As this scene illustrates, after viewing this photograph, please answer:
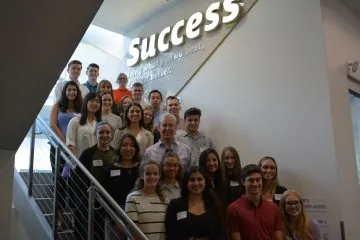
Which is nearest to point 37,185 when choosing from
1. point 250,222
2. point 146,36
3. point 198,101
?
point 250,222

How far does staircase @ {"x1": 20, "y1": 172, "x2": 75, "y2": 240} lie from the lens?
3304mm

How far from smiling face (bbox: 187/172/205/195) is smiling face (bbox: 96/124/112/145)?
87 cm

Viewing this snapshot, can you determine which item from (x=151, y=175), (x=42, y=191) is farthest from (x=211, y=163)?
(x=42, y=191)

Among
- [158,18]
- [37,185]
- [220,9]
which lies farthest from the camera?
[158,18]

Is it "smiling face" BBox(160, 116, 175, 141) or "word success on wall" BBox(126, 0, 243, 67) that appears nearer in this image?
"smiling face" BBox(160, 116, 175, 141)

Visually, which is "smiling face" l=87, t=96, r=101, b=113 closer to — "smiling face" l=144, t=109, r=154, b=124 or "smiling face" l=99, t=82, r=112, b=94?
"smiling face" l=144, t=109, r=154, b=124

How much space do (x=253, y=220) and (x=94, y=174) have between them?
4.32ft

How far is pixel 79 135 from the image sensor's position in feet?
11.9

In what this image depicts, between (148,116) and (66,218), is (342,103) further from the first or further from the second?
(66,218)

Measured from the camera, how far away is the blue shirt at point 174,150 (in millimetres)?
3400

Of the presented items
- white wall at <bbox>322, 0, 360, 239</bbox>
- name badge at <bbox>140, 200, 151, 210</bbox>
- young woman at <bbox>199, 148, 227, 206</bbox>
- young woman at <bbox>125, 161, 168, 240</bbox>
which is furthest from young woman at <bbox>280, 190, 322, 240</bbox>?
name badge at <bbox>140, 200, 151, 210</bbox>

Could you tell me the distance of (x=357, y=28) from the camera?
17.3ft

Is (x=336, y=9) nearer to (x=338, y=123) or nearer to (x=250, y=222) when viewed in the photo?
(x=338, y=123)

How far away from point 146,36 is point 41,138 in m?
2.71
